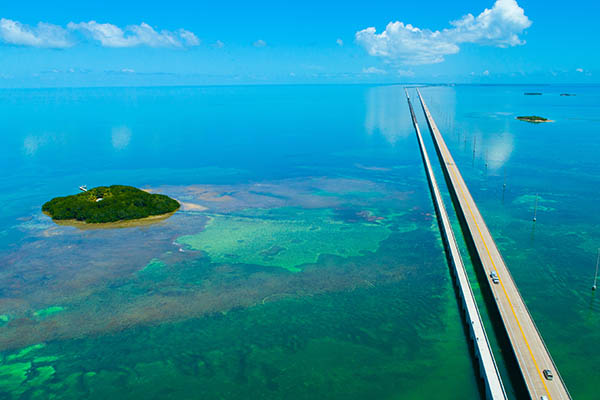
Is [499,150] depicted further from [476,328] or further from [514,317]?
[476,328]

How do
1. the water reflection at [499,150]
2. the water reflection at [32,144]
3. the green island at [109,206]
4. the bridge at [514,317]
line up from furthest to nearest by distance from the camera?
the water reflection at [32,144] < the water reflection at [499,150] < the green island at [109,206] < the bridge at [514,317]

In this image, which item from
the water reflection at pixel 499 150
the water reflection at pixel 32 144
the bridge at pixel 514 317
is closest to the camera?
the bridge at pixel 514 317

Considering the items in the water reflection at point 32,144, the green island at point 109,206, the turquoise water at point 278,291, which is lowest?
the turquoise water at point 278,291

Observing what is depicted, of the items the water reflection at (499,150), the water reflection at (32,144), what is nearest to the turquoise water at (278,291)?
the water reflection at (499,150)

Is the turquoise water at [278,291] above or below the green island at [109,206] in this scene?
below

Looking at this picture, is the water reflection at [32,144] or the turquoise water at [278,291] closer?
the turquoise water at [278,291]

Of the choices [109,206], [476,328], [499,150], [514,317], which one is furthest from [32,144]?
[514,317]

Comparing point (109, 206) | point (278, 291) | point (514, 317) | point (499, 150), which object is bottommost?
point (278, 291)

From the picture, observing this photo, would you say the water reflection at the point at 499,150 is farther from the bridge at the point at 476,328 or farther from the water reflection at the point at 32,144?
the water reflection at the point at 32,144

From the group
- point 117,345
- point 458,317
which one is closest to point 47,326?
point 117,345
